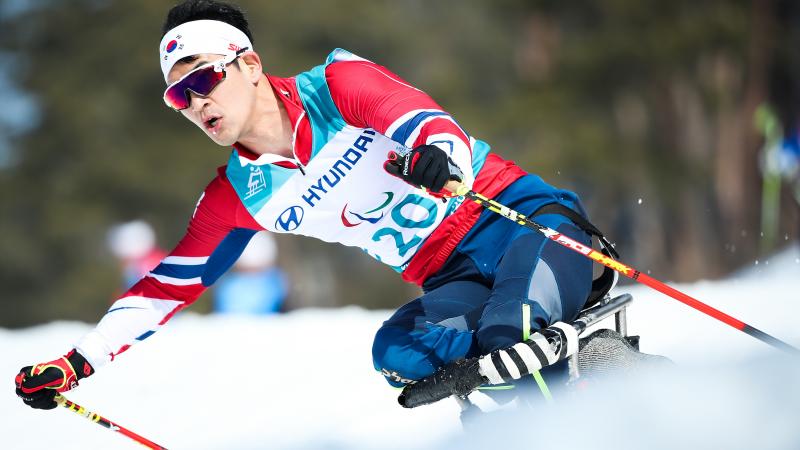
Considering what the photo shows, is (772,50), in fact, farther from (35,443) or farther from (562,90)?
(35,443)

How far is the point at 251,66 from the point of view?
3627mm

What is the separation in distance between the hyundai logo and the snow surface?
892mm

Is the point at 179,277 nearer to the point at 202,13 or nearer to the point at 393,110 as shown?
the point at 202,13

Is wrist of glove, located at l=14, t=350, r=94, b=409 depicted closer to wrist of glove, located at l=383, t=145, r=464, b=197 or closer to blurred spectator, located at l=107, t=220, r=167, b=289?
wrist of glove, located at l=383, t=145, r=464, b=197

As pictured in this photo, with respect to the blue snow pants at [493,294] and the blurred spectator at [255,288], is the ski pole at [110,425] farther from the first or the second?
the blurred spectator at [255,288]

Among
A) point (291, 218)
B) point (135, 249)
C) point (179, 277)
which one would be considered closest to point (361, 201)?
point (291, 218)

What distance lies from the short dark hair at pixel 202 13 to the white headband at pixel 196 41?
0.11 ft

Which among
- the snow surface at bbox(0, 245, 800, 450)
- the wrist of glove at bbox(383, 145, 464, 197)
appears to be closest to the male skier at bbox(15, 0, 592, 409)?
the wrist of glove at bbox(383, 145, 464, 197)

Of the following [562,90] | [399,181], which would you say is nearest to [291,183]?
[399,181]

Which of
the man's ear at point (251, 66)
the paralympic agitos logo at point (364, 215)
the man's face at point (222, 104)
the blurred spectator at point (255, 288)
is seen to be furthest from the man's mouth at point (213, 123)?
the blurred spectator at point (255, 288)

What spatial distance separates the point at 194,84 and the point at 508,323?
4.02 feet

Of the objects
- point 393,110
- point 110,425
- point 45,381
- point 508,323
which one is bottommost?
point 110,425

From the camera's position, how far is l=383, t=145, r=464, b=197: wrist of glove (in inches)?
121

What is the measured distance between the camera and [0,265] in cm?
2425
